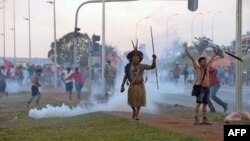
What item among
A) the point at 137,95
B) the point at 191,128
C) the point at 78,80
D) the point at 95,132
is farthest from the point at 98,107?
the point at 95,132

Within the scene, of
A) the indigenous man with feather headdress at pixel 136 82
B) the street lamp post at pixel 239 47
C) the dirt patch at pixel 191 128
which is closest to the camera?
the dirt patch at pixel 191 128

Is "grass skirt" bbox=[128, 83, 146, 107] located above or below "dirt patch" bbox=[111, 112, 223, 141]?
above

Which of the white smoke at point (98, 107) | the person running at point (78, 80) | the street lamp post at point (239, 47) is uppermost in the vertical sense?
the street lamp post at point (239, 47)

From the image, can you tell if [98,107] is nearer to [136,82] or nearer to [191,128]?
[136,82]

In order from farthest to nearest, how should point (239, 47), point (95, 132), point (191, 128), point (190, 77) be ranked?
point (190, 77)
point (239, 47)
point (191, 128)
point (95, 132)

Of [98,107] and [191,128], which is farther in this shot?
[98,107]

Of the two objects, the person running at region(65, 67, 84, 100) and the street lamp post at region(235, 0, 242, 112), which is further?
the person running at region(65, 67, 84, 100)

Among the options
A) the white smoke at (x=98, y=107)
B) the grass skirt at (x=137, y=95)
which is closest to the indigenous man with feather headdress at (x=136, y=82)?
the grass skirt at (x=137, y=95)

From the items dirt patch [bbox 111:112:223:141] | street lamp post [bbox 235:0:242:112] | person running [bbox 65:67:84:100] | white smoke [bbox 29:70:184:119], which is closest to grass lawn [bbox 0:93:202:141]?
dirt patch [bbox 111:112:223:141]

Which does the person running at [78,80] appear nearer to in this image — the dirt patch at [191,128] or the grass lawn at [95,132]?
the grass lawn at [95,132]

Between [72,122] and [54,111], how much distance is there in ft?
12.4

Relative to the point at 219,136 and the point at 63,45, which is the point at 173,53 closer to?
the point at 219,136

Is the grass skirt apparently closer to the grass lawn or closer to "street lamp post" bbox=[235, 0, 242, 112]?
the grass lawn

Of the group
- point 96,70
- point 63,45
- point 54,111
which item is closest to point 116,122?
point 54,111
